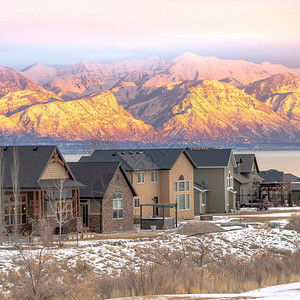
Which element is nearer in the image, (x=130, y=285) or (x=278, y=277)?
(x=130, y=285)

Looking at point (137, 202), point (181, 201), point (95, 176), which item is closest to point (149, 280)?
point (95, 176)

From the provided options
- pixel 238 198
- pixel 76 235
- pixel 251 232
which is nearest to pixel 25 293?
pixel 76 235

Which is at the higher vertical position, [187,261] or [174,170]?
[174,170]

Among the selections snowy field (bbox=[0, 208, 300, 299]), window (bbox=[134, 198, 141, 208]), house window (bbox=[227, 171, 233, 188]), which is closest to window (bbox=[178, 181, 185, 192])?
window (bbox=[134, 198, 141, 208])

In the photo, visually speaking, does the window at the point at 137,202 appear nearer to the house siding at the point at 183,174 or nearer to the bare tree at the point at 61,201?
the house siding at the point at 183,174

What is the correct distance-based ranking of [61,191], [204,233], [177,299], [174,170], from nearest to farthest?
[177,299], [61,191], [204,233], [174,170]

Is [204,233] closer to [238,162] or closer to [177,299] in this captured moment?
[177,299]

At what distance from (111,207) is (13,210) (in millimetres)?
7766

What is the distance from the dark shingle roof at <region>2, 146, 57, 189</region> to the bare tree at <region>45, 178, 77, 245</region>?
1308mm

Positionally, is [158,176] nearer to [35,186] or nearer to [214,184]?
[214,184]

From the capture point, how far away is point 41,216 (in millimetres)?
48938

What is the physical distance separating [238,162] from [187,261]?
50375 mm

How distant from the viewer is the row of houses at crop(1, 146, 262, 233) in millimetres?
49406

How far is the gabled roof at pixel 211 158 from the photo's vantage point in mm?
76081
